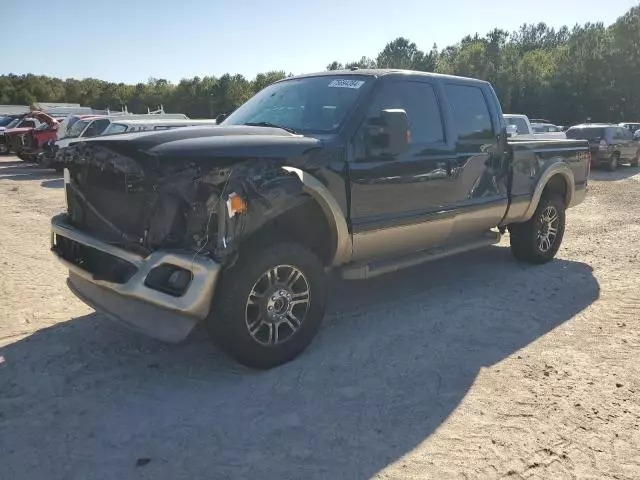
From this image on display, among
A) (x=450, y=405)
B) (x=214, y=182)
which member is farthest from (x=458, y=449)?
(x=214, y=182)

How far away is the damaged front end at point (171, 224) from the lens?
348cm

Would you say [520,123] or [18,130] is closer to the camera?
[520,123]

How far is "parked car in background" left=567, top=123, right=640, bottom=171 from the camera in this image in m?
19.2

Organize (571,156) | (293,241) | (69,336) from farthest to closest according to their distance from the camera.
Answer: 1. (571,156)
2. (69,336)
3. (293,241)

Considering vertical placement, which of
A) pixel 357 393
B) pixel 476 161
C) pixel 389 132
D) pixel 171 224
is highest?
pixel 389 132

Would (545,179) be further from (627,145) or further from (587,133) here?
(627,145)

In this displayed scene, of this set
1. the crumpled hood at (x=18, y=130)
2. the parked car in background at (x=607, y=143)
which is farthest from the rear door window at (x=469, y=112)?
the crumpled hood at (x=18, y=130)

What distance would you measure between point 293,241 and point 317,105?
53.9 inches

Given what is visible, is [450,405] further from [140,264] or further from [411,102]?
[411,102]

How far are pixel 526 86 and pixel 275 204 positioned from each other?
52.7 metres

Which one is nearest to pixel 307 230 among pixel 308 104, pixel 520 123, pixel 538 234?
pixel 308 104

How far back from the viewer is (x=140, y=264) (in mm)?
3547

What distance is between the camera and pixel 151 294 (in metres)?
3.50

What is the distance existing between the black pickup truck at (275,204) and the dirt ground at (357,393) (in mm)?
425
